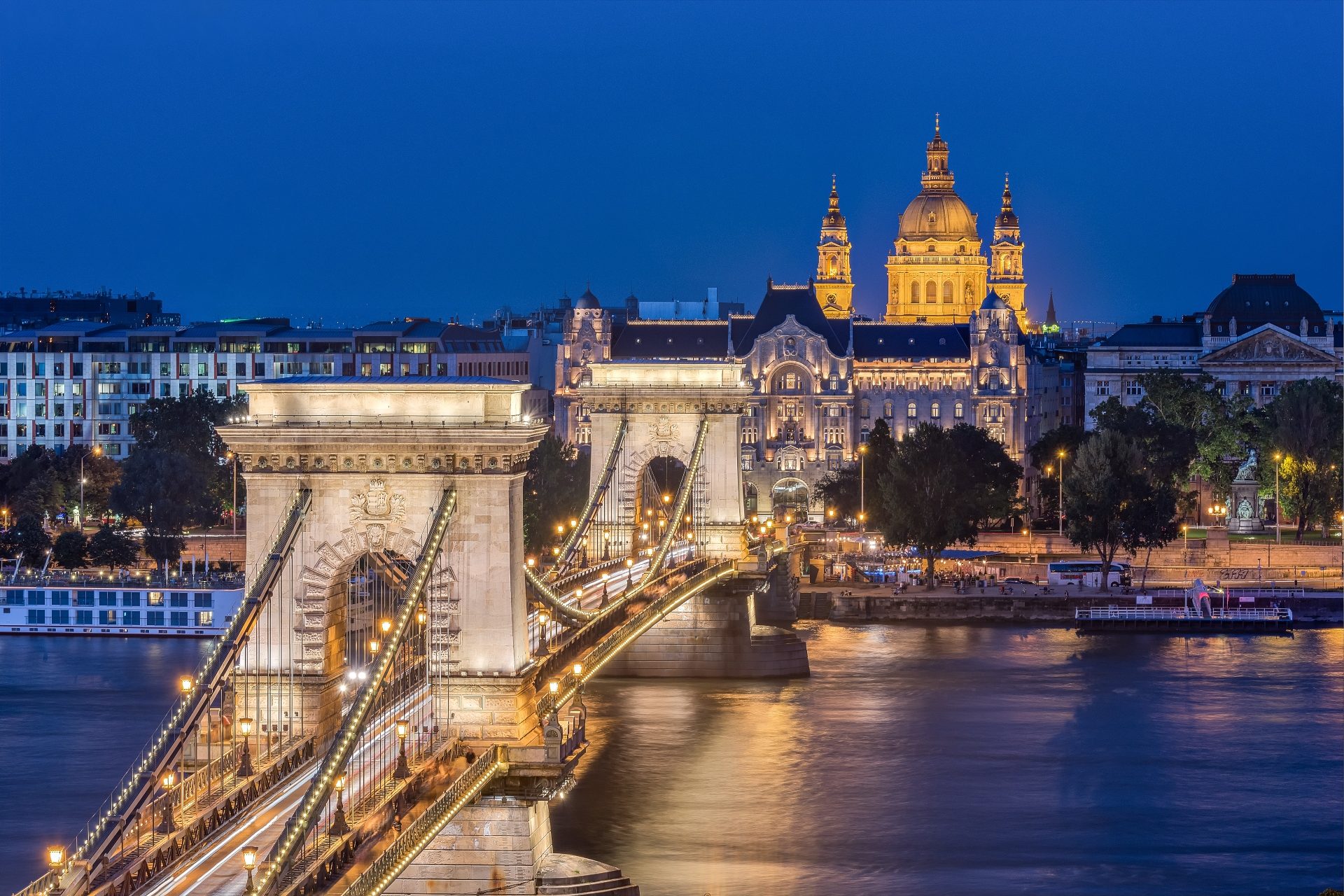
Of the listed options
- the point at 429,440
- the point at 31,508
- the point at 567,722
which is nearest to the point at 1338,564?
the point at 31,508

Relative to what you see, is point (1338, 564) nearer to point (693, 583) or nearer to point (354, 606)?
point (693, 583)

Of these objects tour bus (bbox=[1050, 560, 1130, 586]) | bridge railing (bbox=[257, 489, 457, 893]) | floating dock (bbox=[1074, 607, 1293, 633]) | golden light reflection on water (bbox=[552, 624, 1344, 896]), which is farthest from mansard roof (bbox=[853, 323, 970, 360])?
bridge railing (bbox=[257, 489, 457, 893])

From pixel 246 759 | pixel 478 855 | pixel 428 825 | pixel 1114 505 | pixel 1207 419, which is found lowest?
pixel 478 855

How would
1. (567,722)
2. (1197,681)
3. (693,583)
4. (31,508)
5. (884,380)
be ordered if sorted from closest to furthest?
(567,722) < (693,583) < (1197,681) < (31,508) < (884,380)

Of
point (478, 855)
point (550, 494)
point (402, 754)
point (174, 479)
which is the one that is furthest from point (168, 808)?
point (174, 479)

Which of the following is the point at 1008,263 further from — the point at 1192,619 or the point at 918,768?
the point at 918,768

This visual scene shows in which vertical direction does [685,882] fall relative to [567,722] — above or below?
below
